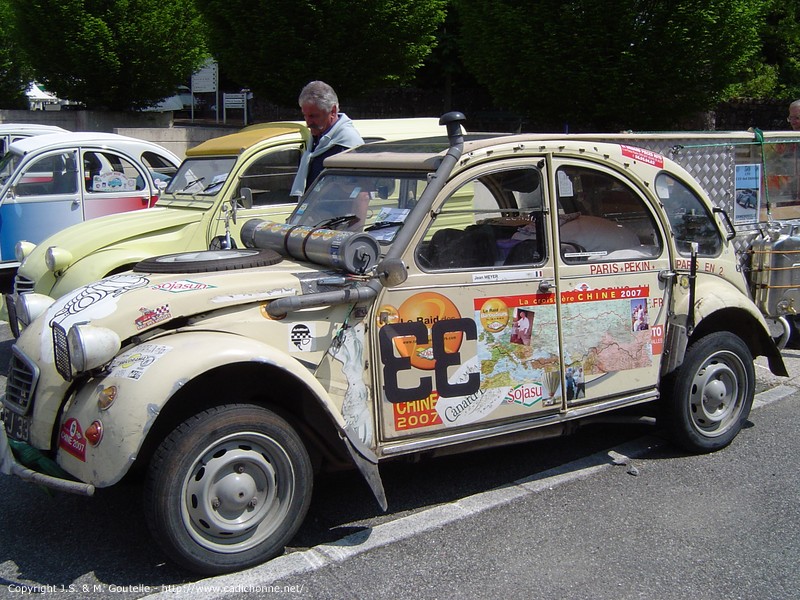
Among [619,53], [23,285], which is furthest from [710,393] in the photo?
[619,53]

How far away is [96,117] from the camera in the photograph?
1941 centimetres

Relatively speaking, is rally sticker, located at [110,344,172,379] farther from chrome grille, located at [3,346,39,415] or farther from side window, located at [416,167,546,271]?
side window, located at [416,167,546,271]

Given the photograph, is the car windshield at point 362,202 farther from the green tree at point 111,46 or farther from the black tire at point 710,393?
the green tree at point 111,46

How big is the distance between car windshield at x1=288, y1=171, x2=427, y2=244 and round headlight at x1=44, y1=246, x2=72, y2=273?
315 centimetres

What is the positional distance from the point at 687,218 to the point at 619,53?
10.2 metres

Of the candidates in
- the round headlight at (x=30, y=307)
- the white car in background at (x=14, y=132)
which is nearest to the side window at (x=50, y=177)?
the white car in background at (x=14, y=132)

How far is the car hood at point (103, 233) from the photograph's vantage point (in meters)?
7.64

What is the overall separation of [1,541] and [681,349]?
394 cm

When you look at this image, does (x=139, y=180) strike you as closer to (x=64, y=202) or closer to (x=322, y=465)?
(x=64, y=202)

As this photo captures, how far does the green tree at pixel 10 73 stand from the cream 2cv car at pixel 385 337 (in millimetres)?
20088

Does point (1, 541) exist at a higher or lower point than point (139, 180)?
lower

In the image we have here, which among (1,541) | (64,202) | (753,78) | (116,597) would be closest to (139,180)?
(64,202)

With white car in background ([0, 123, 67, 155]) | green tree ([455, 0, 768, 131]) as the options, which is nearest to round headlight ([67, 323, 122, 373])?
white car in background ([0, 123, 67, 155])

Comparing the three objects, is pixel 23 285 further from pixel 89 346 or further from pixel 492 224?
pixel 492 224
